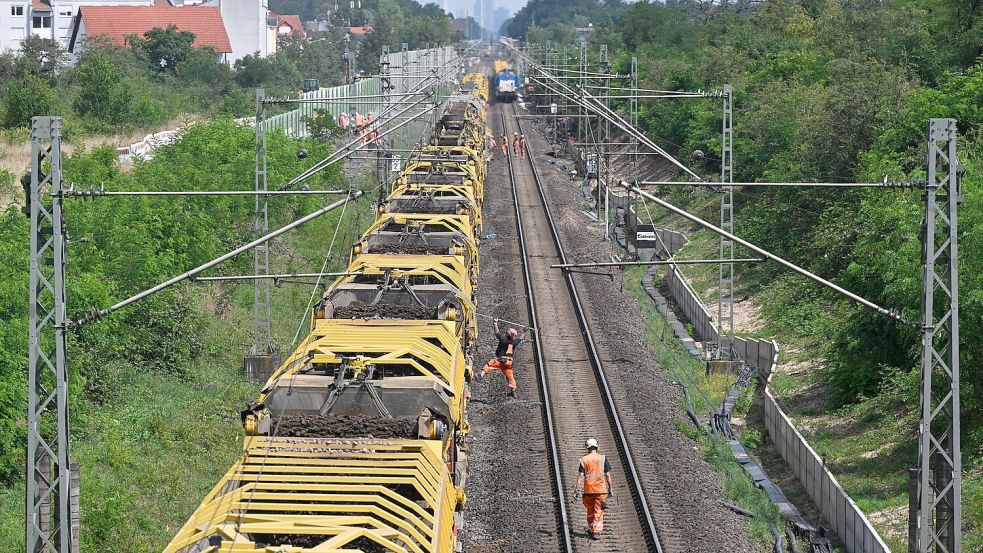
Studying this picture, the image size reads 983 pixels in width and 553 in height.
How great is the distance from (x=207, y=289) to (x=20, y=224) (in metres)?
7.91

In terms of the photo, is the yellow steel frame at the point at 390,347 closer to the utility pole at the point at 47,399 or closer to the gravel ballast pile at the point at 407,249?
the utility pole at the point at 47,399

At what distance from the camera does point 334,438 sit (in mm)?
12602

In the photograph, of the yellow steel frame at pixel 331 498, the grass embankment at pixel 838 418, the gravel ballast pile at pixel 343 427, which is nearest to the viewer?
the yellow steel frame at pixel 331 498

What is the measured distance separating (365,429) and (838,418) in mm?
14511

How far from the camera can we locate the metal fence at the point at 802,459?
57.7 feet

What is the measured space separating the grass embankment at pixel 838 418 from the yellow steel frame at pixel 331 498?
346 inches

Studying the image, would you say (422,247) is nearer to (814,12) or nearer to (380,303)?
(380,303)

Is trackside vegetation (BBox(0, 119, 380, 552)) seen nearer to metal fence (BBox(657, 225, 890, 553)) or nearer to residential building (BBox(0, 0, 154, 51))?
metal fence (BBox(657, 225, 890, 553))

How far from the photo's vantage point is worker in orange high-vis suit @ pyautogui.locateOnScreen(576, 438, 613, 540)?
17.7 m

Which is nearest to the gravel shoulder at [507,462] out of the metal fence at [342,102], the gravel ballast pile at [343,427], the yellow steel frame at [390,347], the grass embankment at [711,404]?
the yellow steel frame at [390,347]

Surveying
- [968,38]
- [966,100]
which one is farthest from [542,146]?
[966,100]

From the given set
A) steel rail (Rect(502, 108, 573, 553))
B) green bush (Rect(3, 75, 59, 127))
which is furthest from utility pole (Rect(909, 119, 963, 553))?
green bush (Rect(3, 75, 59, 127))

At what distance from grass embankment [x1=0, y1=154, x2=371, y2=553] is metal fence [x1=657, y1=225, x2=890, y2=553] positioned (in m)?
9.89

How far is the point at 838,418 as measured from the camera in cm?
2494
